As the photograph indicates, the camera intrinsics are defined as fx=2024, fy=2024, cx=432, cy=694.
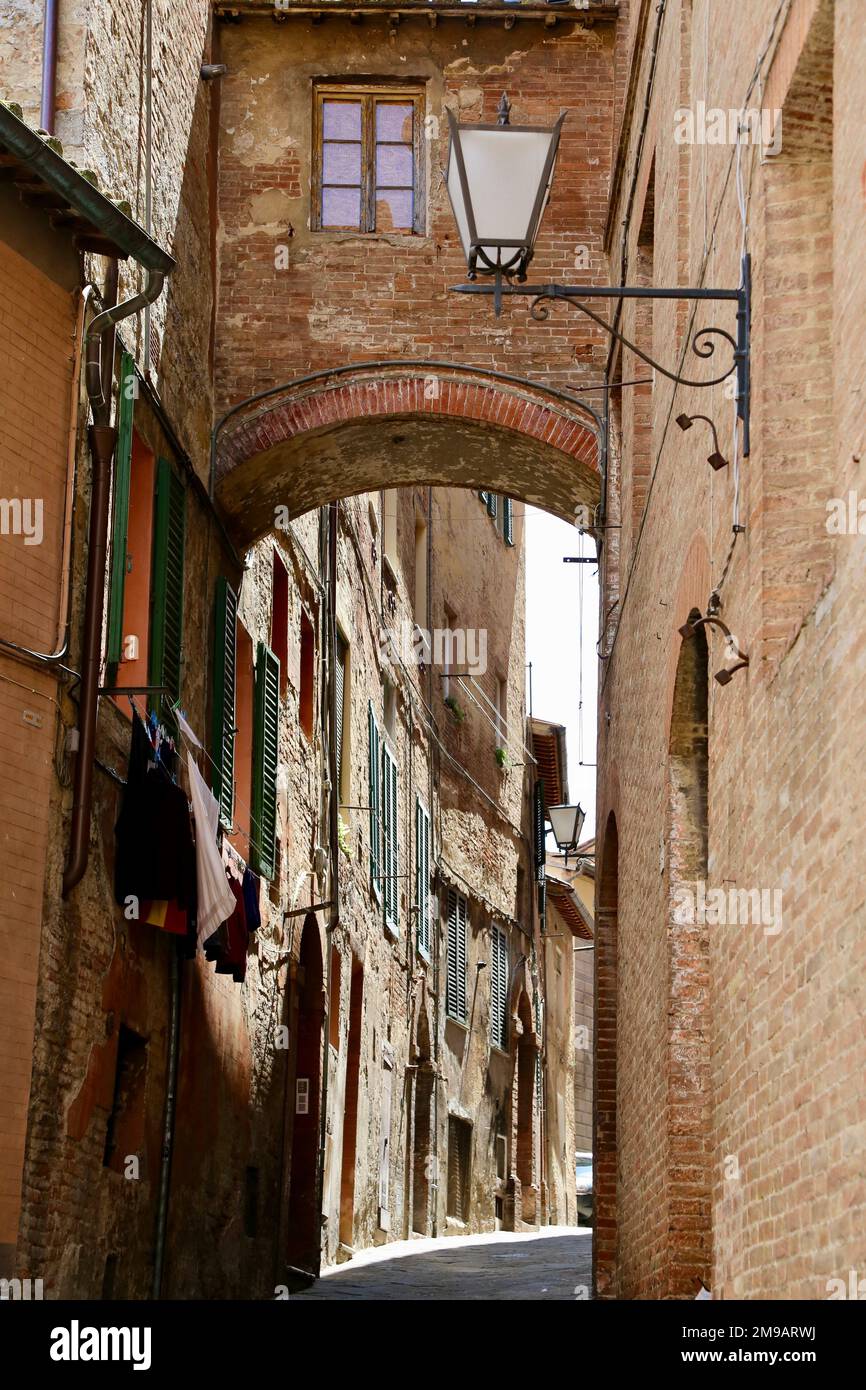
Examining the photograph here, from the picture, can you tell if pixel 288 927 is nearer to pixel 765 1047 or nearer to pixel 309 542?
pixel 309 542

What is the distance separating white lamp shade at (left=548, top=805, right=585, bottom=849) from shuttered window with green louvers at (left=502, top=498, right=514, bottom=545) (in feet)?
32.3

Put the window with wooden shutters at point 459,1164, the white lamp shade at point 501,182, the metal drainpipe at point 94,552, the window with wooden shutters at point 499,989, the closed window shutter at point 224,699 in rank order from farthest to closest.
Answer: the window with wooden shutters at point 499,989 < the window with wooden shutters at point 459,1164 < the closed window shutter at point 224,699 < the metal drainpipe at point 94,552 < the white lamp shade at point 501,182

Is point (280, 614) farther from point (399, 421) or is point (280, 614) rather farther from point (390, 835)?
point (390, 835)

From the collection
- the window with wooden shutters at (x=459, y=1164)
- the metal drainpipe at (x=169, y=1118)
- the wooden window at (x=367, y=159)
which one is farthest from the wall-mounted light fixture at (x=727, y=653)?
the window with wooden shutters at (x=459, y=1164)

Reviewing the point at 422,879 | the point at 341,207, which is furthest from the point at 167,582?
the point at 422,879

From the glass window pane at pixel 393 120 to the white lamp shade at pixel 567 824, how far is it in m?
8.00

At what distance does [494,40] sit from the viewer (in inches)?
580

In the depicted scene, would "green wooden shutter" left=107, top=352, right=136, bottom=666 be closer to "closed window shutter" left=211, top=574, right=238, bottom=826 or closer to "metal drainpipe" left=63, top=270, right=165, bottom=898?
"metal drainpipe" left=63, top=270, right=165, bottom=898

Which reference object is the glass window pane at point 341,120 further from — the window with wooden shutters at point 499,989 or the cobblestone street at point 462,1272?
the window with wooden shutters at point 499,989

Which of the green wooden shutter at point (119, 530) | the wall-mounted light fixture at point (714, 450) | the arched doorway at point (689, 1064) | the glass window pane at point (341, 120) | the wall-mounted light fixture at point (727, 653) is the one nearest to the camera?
the wall-mounted light fixture at point (727, 653)

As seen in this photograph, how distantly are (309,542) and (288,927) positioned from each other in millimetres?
3508

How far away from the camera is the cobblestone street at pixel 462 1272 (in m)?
14.6

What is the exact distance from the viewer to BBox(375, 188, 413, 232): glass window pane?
14547 millimetres

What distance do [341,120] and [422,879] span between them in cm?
1087
